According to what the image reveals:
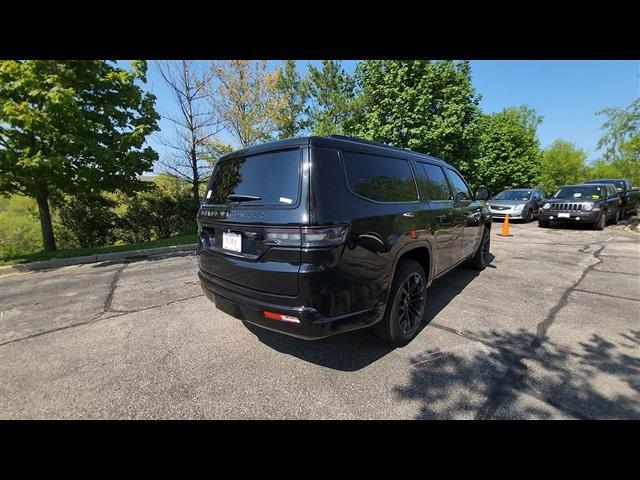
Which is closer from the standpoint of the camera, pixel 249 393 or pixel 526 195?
pixel 249 393

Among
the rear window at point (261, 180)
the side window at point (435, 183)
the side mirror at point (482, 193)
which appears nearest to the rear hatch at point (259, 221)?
the rear window at point (261, 180)

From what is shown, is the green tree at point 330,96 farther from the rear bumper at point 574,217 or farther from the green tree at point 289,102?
the rear bumper at point 574,217

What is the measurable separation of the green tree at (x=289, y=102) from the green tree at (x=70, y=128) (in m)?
8.31

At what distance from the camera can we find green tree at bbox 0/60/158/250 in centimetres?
624

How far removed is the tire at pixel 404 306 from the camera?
272 centimetres

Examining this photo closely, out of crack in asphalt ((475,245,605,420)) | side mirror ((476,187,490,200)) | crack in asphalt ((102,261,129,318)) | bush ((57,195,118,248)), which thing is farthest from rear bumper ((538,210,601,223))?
bush ((57,195,118,248))

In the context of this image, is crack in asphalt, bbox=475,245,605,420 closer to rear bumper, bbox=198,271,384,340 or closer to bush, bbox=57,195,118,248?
rear bumper, bbox=198,271,384,340
